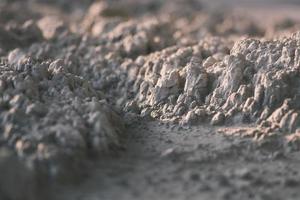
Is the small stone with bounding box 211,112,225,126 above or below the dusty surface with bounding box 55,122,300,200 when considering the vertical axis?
above

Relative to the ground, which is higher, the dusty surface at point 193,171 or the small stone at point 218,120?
the small stone at point 218,120

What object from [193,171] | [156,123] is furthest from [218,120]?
[193,171]

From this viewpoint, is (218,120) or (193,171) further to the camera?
(218,120)

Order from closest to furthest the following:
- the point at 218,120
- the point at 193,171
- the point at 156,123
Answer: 1. the point at 193,171
2. the point at 218,120
3. the point at 156,123

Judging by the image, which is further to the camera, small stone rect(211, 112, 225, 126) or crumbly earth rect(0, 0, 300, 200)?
small stone rect(211, 112, 225, 126)

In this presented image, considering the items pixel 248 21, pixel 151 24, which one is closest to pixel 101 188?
pixel 151 24

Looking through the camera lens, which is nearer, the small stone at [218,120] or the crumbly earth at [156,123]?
the crumbly earth at [156,123]

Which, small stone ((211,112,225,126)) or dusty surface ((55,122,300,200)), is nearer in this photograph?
dusty surface ((55,122,300,200))

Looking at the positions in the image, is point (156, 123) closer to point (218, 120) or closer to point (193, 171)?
point (218, 120)

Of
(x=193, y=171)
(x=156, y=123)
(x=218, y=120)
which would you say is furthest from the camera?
(x=156, y=123)
